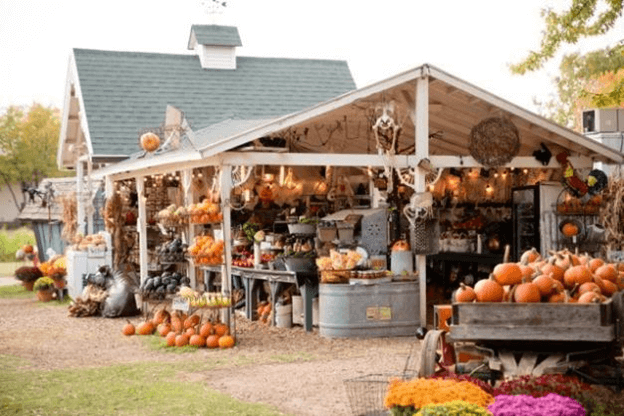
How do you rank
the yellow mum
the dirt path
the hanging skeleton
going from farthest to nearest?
1. the hanging skeleton
2. the dirt path
3. the yellow mum

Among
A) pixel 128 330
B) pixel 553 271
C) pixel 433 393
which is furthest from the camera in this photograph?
pixel 128 330

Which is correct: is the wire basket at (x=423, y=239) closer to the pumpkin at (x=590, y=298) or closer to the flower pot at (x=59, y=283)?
the pumpkin at (x=590, y=298)

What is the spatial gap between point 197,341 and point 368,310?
8.13 feet

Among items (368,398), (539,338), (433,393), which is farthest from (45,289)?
(433,393)

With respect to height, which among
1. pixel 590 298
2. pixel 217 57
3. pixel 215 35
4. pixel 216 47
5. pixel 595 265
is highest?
pixel 215 35

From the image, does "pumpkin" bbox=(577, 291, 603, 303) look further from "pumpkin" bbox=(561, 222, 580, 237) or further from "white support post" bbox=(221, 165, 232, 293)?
"pumpkin" bbox=(561, 222, 580, 237)

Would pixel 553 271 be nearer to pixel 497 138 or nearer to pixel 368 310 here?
pixel 368 310

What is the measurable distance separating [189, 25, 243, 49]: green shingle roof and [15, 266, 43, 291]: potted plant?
8.08 metres

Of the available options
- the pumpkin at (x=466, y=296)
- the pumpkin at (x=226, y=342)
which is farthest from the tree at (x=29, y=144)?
the pumpkin at (x=466, y=296)

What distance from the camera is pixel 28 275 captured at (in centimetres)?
2481

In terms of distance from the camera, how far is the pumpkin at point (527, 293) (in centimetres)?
800

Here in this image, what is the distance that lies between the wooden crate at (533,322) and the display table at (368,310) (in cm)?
624

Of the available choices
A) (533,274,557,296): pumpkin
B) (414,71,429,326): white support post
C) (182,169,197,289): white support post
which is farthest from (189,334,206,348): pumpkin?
(533,274,557,296): pumpkin

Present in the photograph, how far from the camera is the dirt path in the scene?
10.4 metres
